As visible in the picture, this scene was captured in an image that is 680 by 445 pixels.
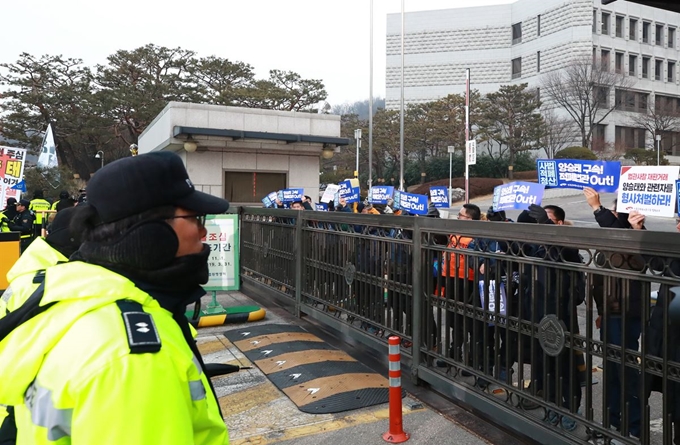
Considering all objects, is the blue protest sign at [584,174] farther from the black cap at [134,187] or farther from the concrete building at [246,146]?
the concrete building at [246,146]

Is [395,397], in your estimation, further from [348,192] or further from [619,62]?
[619,62]

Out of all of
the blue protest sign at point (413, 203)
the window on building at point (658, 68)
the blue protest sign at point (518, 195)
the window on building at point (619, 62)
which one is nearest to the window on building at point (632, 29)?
the window on building at point (619, 62)

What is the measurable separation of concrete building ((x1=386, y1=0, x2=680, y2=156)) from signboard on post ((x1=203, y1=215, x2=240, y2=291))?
166 ft

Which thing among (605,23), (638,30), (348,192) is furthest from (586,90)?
(348,192)

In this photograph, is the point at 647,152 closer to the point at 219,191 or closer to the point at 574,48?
the point at 574,48

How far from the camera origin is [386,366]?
643cm

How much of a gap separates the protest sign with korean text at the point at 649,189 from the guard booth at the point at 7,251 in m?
10.5

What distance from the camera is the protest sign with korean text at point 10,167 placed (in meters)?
11.2

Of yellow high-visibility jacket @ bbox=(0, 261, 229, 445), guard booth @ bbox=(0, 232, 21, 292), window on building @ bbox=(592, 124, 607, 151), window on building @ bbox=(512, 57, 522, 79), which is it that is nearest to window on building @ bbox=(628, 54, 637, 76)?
window on building @ bbox=(592, 124, 607, 151)

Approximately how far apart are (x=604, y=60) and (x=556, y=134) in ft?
33.1

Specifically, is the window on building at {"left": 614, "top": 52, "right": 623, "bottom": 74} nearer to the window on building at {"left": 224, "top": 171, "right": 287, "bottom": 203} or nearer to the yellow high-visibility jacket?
the window on building at {"left": 224, "top": 171, "right": 287, "bottom": 203}

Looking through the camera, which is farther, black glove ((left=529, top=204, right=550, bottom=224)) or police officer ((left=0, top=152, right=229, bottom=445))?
black glove ((left=529, top=204, right=550, bottom=224))

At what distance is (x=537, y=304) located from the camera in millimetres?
4020

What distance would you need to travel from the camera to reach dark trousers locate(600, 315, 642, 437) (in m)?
3.40
